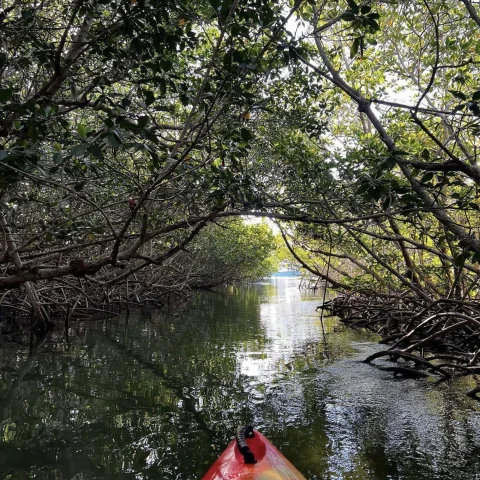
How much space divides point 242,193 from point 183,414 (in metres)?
2.05

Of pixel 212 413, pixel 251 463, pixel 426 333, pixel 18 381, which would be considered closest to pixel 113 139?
pixel 251 463

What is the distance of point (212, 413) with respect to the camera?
3.99m

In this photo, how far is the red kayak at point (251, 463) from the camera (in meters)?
2.10

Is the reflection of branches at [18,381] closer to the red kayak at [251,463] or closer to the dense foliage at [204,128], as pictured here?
the dense foliage at [204,128]

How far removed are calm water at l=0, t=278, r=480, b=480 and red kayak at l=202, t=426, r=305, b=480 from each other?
0.68 m

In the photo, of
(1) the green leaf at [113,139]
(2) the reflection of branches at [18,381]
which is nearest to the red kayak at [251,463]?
(1) the green leaf at [113,139]

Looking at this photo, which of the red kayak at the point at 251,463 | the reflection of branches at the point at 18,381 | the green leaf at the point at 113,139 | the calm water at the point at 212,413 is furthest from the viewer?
the reflection of branches at the point at 18,381

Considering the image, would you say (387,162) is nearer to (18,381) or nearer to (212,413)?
(212,413)

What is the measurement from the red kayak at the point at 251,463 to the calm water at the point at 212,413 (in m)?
0.68

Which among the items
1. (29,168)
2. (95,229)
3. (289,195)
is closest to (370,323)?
(289,195)

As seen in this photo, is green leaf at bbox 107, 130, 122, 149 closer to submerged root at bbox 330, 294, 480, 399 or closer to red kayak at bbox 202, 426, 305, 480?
red kayak at bbox 202, 426, 305, 480

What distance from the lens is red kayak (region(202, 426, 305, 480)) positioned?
210 cm

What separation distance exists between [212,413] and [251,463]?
193cm

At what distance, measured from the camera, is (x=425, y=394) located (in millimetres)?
4426
